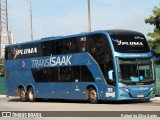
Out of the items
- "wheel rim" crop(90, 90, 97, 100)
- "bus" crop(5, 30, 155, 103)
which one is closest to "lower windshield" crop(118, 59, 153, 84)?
"bus" crop(5, 30, 155, 103)

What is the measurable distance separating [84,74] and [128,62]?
292 cm

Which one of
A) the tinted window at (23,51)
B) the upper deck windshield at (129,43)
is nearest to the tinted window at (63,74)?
the tinted window at (23,51)

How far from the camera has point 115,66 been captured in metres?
22.7

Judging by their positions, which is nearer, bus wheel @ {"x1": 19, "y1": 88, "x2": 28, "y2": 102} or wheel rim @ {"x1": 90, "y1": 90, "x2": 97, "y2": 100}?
wheel rim @ {"x1": 90, "y1": 90, "x2": 97, "y2": 100}

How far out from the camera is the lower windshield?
22.9 meters

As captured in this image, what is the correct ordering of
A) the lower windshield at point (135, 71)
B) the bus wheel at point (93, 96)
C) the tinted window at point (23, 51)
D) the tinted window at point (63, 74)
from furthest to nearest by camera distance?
the tinted window at point (23, 51) < the tinted window at point (63, 74) < the bus wheel at point (93, 96) < the lower windshield at point (135, 71)

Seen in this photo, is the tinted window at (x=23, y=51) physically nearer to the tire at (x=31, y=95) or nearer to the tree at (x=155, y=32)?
the tire at (x=31, y=95)

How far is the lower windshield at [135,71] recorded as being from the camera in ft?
75.1

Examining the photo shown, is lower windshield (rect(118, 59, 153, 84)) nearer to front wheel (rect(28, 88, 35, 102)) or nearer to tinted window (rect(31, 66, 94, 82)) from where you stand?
tinted window (rect(31, 66, 94, 82))

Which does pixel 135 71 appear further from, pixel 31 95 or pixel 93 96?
pixel 31 95

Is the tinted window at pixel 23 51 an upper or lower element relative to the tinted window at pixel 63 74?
upper

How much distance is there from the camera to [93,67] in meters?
24.1

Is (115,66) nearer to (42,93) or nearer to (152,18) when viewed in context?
(42,93)

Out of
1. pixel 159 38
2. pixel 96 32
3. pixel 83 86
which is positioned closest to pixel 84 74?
pixel 83 86
